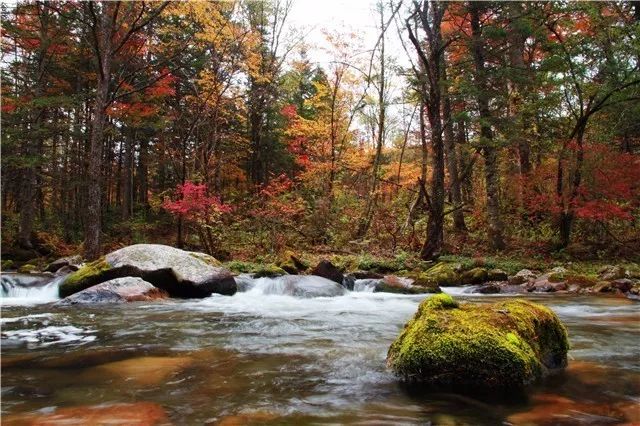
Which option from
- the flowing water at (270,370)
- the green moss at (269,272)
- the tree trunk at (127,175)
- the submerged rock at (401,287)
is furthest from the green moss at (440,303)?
the tree trunk at (127,175)

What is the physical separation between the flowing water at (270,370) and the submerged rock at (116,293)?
896 mm

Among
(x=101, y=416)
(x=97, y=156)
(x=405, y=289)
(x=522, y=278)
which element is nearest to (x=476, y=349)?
(x=101, y=416)

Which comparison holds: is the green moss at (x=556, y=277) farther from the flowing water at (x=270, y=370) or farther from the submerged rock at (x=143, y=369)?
the submerged rock at (x=143, y=369)

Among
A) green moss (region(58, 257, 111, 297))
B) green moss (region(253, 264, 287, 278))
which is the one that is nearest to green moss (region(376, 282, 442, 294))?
green moss (region(253, 264, 287, 278))

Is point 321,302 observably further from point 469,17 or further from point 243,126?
point 243,126

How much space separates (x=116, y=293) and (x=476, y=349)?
286 inches

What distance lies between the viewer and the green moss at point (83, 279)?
32.0 ft

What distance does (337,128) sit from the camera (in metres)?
22.9

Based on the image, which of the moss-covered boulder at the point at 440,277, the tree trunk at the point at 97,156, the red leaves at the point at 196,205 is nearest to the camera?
the moss-covered boulder at the point at 440,277

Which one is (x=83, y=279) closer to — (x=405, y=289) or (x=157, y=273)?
(x=157, y=273)

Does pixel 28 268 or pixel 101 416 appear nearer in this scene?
pixel 101 416

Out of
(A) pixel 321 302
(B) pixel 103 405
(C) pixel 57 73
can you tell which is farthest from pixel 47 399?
(C) pixel 57 73

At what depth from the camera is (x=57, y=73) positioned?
19.4m

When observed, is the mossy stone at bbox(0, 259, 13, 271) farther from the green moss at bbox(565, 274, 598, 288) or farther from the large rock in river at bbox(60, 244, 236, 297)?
the green moss at bbox(565, 274, 598, 288)
